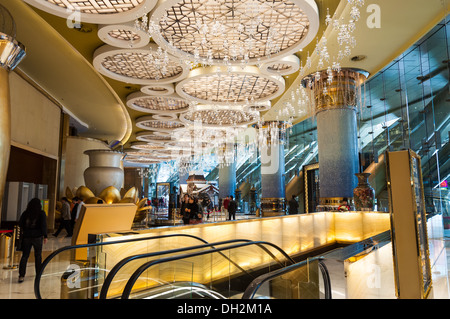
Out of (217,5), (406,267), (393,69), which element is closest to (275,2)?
(217,5)

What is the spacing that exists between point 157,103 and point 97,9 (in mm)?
6792

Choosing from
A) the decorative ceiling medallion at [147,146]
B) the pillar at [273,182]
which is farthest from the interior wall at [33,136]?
the pillar at [273,182]

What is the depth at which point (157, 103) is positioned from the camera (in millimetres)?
12969

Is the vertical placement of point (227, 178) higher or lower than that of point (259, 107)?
lower

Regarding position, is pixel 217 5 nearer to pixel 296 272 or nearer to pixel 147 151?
pixel 296 272

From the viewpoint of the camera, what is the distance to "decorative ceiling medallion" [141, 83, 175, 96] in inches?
408

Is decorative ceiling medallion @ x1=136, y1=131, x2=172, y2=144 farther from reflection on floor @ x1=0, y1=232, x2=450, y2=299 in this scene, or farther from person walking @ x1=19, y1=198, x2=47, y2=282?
person walking @ x1=19, y1=198, x2=47, y2=282

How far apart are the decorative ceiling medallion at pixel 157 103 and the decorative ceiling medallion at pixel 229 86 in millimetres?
1054

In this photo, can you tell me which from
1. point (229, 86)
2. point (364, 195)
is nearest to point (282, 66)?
point (229, 86)

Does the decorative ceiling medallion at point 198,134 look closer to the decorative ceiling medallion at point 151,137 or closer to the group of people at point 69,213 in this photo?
the decorative ceiling medallion at point 151,137

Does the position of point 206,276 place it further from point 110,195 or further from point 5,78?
point 110,195

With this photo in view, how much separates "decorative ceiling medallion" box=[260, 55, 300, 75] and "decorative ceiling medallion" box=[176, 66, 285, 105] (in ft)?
0.81
